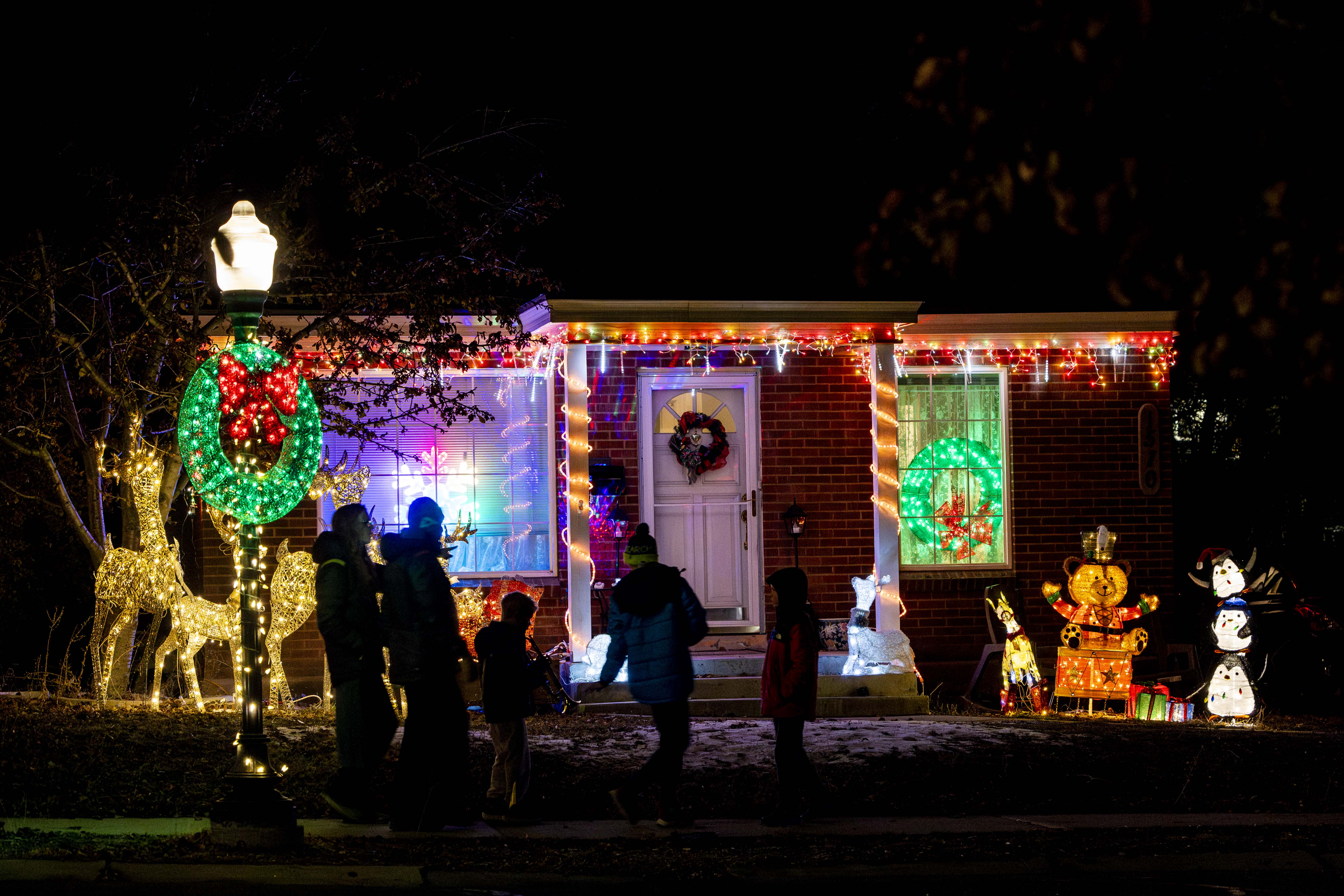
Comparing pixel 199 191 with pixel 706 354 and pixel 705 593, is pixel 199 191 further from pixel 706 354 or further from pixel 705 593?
pixel 705 593

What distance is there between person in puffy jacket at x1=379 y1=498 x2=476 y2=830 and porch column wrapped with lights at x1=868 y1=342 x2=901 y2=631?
618cm

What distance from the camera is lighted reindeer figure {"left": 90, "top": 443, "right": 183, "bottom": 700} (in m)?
10.9

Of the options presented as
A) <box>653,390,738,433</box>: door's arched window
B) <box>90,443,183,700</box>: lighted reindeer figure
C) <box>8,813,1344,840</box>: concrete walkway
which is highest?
<box>653,390,738,433</box>: door's arched window

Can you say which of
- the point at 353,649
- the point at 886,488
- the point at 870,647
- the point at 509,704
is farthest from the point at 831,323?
the point at 353,649

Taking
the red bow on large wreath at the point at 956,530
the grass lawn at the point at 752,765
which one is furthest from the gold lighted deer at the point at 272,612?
the red bow on large wreath at the point at 956,530

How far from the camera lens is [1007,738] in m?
10.0

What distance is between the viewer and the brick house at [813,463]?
12.9 metres

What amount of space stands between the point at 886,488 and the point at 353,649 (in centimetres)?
682

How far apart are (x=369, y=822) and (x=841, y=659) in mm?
6095

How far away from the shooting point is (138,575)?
10953 millimetres

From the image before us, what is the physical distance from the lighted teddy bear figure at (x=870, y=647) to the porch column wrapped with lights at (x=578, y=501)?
242 cm

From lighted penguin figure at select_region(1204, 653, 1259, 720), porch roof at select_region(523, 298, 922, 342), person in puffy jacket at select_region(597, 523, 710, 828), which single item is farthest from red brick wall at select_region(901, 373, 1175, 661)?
person in puffy jacket at select_region(597, 523, 710, 828)

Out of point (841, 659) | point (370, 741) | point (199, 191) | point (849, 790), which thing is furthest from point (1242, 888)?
point (199, 191)

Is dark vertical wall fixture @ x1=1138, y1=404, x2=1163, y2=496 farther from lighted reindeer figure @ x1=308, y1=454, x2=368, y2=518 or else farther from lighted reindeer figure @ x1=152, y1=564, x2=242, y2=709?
lighted reindeer figure @ x1=152, y1=564, x2=242, y2=709
